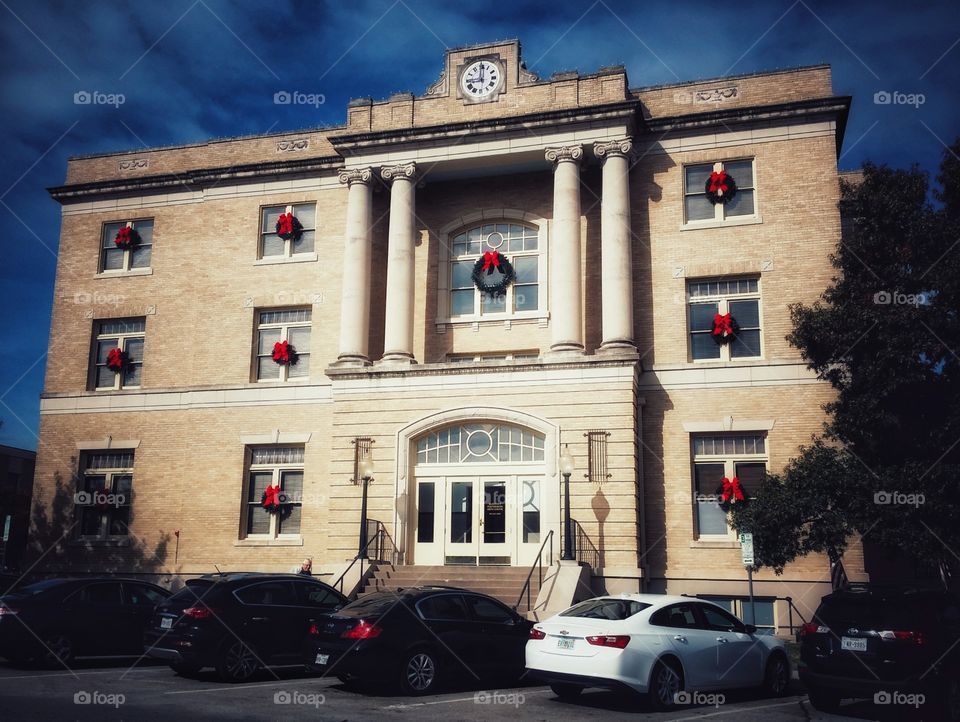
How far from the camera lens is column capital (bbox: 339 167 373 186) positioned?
26.9 metres

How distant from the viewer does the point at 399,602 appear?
14180 millimetres

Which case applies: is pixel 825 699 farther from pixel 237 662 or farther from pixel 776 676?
pixel 237 662

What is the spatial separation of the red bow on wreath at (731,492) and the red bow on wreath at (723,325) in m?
3.90

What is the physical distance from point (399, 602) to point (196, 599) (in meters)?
3.57

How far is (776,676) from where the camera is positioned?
14594mm

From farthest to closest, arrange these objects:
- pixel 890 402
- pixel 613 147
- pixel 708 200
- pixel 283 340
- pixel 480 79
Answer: pixel 283 340 < pixel 480 79 < pixel 708 200 < pixel 613 147 < pixel 890 402

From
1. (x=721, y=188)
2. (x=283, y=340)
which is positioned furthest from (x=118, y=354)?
(x=721, y=188)

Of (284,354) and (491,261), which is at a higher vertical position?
(491,261)

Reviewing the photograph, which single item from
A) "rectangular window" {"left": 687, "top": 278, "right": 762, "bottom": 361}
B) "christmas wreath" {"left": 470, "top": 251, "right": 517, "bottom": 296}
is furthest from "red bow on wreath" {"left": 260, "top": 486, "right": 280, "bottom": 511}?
"rectangular window" {"left": 687, "top": 278, "right": 762, "bottom": 361}

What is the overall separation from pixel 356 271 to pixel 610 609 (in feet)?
50.6

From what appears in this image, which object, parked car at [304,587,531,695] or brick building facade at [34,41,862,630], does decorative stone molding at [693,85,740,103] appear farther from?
parked car at [304,587,531,695]

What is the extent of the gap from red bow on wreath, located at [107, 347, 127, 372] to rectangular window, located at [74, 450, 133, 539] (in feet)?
8.92

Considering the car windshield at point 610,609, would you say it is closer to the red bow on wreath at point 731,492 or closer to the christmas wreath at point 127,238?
the red bow on wreath at point 731,492

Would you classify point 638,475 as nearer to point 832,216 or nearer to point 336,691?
point 832,216
